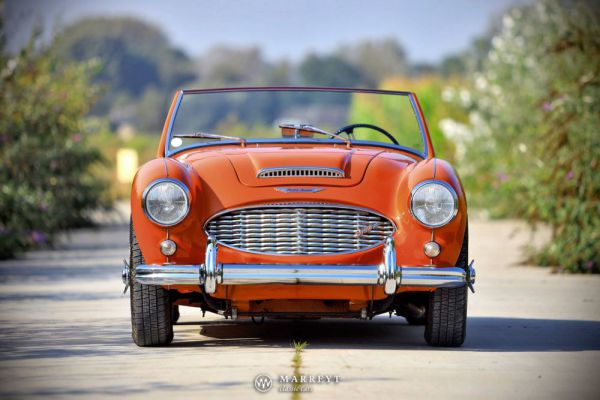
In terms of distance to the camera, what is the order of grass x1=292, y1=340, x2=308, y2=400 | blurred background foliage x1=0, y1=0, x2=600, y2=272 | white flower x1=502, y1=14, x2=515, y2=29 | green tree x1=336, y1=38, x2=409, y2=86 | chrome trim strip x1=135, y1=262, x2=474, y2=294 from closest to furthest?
grass x1=292, y1=340, x2=308, y2=400 < chrome trim strip x1=135, y1=262, x2=474, y2=294 < blurred background foliage x1=0, y1=0, x2=600, y2=272 < white flower x1=502, y1=14, x2=515, y2=29 < green tree x1=336, y1=38, x2=409, y2=86

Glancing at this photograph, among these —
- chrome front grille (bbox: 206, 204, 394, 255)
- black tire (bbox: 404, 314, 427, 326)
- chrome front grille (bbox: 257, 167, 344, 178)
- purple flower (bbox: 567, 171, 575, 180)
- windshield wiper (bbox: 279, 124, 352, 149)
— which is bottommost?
black tire (bbox: 404, 314, 427, 326)

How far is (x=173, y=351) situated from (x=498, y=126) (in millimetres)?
15855

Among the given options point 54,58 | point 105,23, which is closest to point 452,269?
point 54,58

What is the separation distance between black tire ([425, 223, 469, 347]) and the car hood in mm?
754

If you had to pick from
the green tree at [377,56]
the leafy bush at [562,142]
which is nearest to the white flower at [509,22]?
the leafy bush at [562,142]

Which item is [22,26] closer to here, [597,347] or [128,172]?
[597,347]

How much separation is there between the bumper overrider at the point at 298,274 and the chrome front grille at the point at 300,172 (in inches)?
21.0

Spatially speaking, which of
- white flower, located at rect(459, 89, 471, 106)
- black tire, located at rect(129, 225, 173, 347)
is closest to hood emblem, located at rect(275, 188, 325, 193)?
black tire, located at rect(129, 225, 173, 347)

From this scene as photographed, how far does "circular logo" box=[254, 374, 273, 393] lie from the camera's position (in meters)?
5.42

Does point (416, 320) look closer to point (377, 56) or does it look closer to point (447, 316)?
point (447, 316)

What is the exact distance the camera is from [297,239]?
21.4ft

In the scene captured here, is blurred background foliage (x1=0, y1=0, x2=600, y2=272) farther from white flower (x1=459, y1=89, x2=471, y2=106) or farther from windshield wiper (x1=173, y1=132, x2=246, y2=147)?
windshield wiper (x1=173, y1=132, x2=246, y2=147)

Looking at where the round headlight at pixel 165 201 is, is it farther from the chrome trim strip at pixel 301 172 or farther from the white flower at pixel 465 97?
the white flower at pixel 465 97

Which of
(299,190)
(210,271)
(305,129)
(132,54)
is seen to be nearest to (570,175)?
(305,129)
